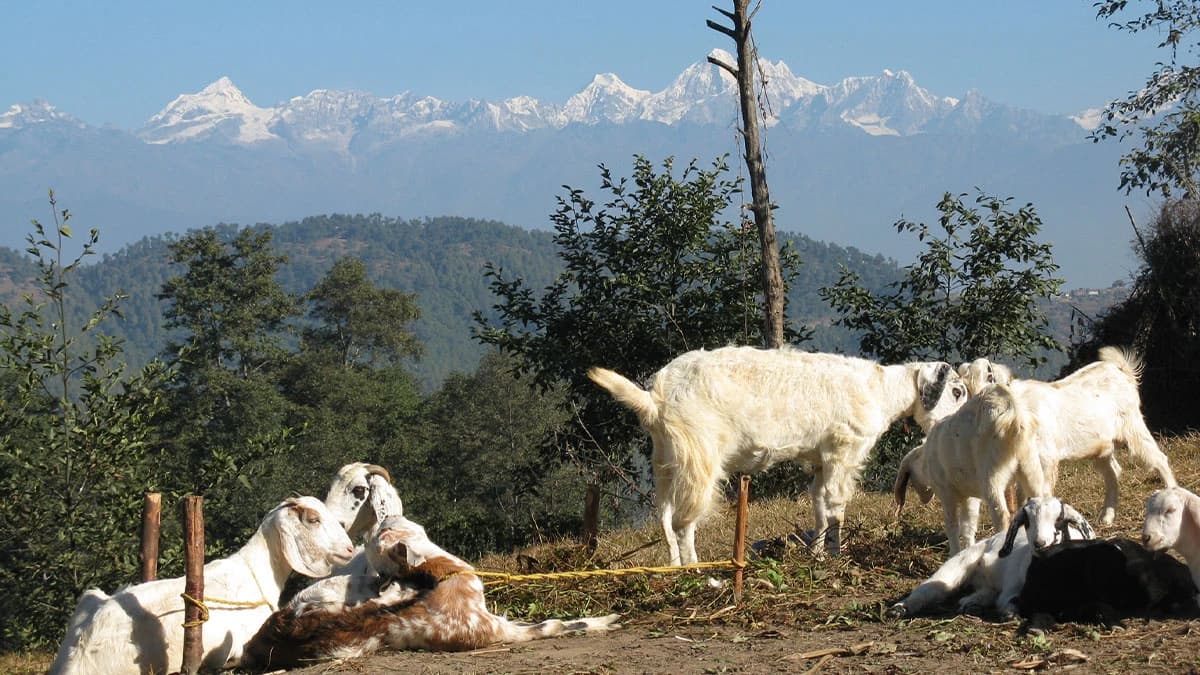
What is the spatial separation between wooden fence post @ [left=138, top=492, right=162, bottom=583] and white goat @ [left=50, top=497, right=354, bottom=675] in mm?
460

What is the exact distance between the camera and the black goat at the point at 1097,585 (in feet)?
24.8

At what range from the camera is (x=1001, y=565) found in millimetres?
8148

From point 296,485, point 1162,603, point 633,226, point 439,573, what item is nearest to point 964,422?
point 1162,603

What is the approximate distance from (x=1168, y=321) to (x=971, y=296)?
4.36m

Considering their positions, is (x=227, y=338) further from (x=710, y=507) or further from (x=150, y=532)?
(x=150, y=532)

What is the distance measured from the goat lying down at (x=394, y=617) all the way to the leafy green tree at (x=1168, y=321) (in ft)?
49.7

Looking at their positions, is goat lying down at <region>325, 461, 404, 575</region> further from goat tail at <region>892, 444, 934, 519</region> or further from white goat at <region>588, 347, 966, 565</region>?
goat tail at <region>892, 444, 934, 519</region>

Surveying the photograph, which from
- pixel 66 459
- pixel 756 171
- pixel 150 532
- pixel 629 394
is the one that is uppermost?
pixel 756 171

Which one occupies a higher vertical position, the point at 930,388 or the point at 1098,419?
the point at 930,388

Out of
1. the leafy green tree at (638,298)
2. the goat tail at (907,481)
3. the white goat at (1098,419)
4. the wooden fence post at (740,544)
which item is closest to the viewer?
the wooden fence post at (740,544)

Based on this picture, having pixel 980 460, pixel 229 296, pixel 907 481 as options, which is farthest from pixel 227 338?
pixel 980 460

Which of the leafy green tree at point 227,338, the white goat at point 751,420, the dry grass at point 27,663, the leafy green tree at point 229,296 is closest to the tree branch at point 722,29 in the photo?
the white goat at point 751,420

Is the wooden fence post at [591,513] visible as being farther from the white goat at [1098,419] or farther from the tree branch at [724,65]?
the tree branch at [724,65]

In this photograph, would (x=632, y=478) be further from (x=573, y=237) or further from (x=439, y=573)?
(x=439, y=573)
